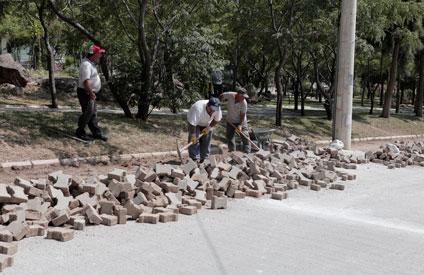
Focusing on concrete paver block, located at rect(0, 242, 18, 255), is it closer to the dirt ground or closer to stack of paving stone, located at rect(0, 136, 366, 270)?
stack of paving stone, located at rect(0, 136, 366, 270)

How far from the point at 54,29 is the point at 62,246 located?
18688 millimetres

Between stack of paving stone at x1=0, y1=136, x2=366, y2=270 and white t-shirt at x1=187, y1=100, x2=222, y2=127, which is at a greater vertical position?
white t-shirt at x1=187, y1=100, x2=222, y2=127

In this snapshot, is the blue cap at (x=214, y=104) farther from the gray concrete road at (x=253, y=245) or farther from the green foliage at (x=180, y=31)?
the green foliage at (x=180, y=31)

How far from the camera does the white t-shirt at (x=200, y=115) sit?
10.1 meters

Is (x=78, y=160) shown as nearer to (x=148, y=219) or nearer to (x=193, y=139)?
(x=193, y=139)

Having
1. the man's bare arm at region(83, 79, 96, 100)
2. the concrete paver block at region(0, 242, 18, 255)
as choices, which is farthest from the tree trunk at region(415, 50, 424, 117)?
the concrete paver block at region(0, 242, 18, 255)

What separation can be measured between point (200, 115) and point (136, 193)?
122 inches

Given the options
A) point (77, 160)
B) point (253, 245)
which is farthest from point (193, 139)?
point (253, 245)

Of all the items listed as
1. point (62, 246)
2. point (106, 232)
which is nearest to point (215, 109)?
point (106, 232)

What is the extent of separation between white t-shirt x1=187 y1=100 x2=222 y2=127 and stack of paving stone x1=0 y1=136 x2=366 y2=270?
0.81m

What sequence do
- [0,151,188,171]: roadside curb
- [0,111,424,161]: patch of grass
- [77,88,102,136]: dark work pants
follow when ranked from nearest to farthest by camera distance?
[0,151,188,171]: roadside curb < [0,111,424,161]: patch of grass < [77,88,102,136]: dark work pants

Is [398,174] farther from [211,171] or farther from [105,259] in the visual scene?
[105,259]

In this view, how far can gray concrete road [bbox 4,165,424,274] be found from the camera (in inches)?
207

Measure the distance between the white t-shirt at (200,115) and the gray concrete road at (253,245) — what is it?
2.16 m
